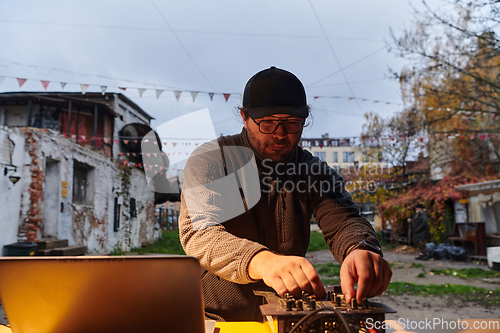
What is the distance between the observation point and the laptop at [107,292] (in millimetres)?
719

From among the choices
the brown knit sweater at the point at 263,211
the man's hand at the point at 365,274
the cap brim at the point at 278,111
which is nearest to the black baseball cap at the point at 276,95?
the cap brim at the point at 278,111

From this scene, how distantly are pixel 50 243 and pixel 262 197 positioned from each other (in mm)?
7731

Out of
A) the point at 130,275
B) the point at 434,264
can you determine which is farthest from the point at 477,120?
the point at 130,275

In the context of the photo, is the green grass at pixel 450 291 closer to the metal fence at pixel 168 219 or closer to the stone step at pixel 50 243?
the stone step at pixel 50 243

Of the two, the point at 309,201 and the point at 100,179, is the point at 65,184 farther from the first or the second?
the point at 309,201

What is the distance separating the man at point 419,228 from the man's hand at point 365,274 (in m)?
13.6

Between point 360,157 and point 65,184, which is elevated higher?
point 360,157

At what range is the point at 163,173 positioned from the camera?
1562 cm

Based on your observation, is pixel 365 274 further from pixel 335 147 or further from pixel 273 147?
pixel 335 147

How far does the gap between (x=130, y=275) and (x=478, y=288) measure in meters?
7.20

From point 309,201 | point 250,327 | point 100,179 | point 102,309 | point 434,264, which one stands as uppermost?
point 100,179

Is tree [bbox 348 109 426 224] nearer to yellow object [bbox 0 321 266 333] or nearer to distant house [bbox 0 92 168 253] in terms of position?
distant house [bbox 0 92 168 253]

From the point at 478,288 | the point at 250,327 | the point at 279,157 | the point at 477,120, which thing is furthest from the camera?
the point at 477,120

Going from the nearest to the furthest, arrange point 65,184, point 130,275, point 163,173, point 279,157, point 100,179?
point 130,275, point 279,157, point 65,184, point 100,179, point 163,173
